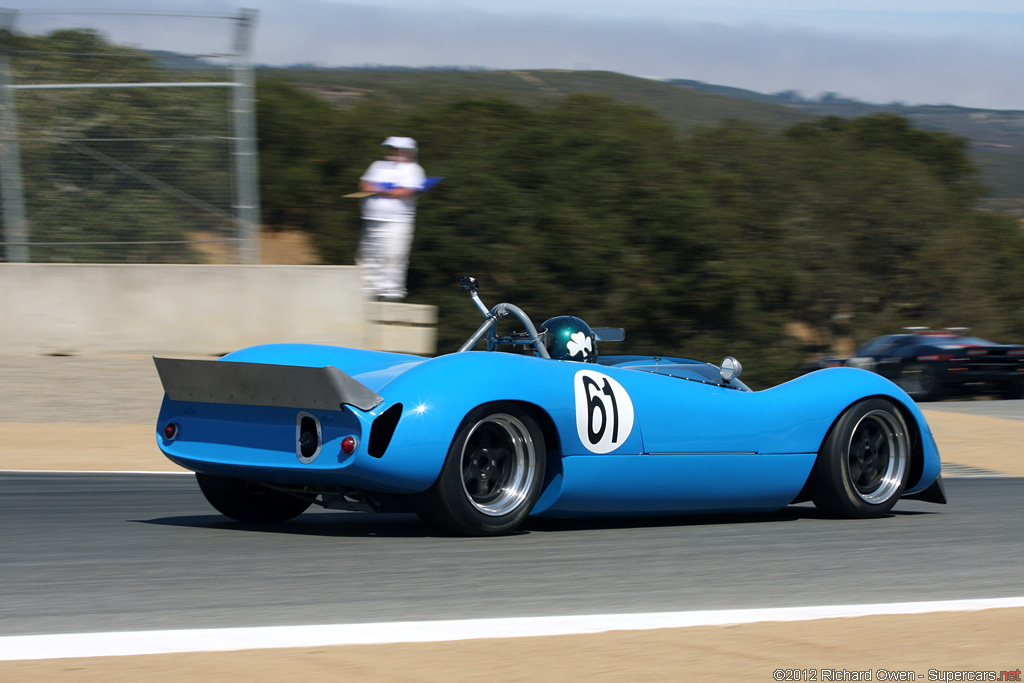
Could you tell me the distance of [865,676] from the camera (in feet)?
11.0

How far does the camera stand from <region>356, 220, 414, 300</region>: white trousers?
45.5ft

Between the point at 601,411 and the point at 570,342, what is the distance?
0.68m

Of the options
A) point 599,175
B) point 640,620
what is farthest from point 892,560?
point 599,175

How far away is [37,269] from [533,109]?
744 cm

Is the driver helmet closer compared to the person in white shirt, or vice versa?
the driver helmet

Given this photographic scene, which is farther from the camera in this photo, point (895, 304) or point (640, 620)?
point (895, 304)

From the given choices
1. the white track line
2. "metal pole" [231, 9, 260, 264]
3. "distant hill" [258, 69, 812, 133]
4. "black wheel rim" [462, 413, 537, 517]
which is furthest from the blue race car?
"distant hill" [258, 69, 812, 133]

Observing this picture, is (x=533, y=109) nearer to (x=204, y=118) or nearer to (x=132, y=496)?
(x=204, y=118)

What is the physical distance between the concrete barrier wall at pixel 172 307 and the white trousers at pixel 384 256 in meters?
0.52

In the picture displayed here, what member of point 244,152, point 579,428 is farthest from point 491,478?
point 244,152

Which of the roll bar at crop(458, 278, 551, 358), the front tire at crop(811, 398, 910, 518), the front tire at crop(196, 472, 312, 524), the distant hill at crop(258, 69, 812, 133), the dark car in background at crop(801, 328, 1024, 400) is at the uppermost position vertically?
the distant hill at crop(258, 69, 812, 133)

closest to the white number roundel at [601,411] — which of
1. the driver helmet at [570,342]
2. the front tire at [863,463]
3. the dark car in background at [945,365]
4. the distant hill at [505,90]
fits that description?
the driver helmet at [570,342]

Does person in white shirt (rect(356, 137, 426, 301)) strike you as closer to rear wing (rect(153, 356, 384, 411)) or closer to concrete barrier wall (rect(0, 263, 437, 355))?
concrete barrier wall (rect(0, 263, 437, 355))

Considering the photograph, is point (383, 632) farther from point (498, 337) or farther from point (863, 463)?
point (863, 463)
